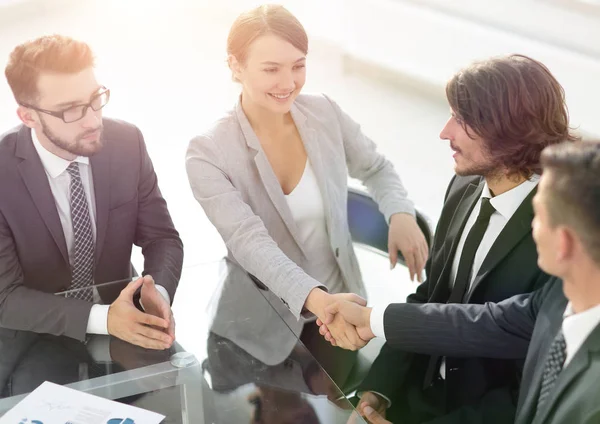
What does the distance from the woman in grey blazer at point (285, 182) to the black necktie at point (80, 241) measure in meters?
0.34

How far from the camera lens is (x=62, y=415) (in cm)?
205

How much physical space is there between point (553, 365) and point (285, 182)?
3.91 ft

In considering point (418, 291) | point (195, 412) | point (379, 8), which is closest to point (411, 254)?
point (418, 291)

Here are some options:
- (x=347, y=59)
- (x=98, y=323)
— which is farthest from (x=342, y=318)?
(x=347, y=59)

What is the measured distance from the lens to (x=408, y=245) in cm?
276

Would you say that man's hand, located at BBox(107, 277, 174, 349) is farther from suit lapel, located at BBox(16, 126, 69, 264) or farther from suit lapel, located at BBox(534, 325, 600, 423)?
suit lapel, located at BBox(534, 325, 600, 423)

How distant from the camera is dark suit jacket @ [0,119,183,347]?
2.43 metres

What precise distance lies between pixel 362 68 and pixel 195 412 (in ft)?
13.7

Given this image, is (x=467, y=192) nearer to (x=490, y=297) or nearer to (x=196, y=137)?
(x=490, y=297)

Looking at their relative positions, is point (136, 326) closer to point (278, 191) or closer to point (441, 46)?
point (278, 191)

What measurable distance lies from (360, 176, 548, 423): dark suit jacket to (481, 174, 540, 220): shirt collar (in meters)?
0.04

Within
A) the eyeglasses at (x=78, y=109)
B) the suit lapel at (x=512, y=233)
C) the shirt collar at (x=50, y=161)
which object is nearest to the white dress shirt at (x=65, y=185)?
the shirt collar at (x=50, y=161)

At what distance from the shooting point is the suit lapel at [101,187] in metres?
2.65

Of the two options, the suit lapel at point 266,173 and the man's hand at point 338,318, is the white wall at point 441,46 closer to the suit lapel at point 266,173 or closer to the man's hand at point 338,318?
the suit lapel at point 266,173
